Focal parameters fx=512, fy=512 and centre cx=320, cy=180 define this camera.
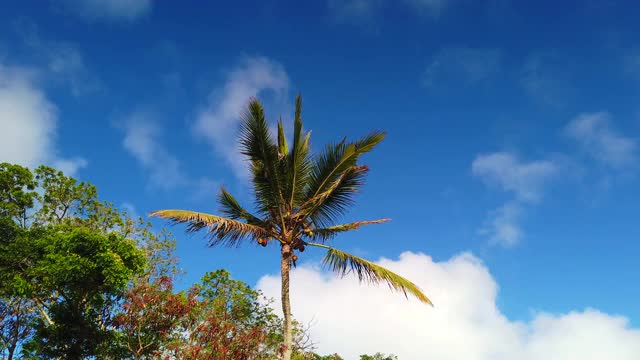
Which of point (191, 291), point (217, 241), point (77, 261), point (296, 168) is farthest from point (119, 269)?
point (296, 168)

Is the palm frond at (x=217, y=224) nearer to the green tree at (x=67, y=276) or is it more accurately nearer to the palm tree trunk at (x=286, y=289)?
the palm tree trunk at (x=286, y=289)

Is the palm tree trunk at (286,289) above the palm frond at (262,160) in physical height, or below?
below

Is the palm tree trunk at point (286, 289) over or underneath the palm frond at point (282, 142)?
underneath

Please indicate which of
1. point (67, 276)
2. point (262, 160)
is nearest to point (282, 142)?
point (262, 160)

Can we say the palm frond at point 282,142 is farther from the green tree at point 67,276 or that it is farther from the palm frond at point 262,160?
the green tree at point 67,276

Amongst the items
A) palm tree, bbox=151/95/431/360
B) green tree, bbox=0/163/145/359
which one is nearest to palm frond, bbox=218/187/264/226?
palm tree, bbox=151/95/431/360

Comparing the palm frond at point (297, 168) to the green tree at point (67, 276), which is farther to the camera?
the green tree at point (67, 276)

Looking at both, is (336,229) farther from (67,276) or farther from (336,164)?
(67,276)

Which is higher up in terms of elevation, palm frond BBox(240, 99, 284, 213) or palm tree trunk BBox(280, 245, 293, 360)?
palm frond BBox(240, 99, 284, 213)

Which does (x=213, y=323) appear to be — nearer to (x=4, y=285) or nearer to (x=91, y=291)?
(x=91, y=291)

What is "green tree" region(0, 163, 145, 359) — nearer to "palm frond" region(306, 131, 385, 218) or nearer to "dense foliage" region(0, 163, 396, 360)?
"dense foliage" region(0, 163, 396, 360)

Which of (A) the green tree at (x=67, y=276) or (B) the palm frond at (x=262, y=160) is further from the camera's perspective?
(A) the green tree at (x=67, y=276)

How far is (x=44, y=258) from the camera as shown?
1838 cm

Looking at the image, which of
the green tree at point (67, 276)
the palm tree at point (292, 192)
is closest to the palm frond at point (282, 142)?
the palm tree at point (292, 192)
